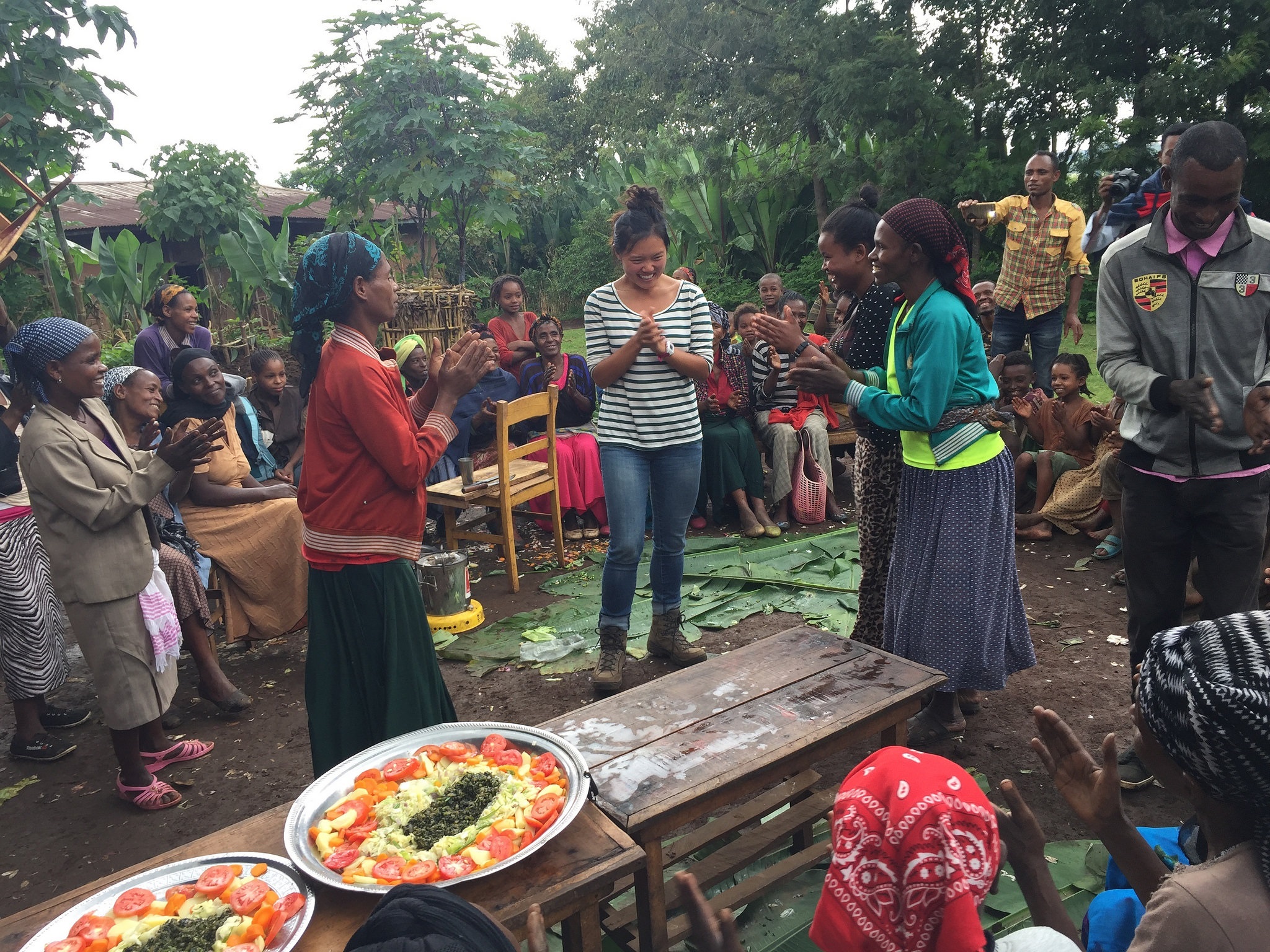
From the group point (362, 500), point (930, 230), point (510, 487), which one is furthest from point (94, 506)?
point (930, 230)

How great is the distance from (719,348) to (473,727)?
5.07m

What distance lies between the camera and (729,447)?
6766mm

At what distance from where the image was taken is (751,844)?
9.43ft

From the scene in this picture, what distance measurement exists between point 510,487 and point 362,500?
3236 mm

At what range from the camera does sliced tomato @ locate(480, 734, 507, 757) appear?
221cm

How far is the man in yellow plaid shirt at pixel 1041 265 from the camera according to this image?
273 inches

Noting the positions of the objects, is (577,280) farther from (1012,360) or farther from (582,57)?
(1012,360)

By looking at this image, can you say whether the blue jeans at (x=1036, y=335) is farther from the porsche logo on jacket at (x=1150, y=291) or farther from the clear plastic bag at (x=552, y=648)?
the clear plastic bag at (x=552, y=648)

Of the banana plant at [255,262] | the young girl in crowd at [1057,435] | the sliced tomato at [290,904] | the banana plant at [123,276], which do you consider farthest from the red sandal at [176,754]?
the banana plant at [123,276]

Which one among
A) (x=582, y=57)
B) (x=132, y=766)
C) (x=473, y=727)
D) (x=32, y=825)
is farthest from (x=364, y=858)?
(x=582, y=57)

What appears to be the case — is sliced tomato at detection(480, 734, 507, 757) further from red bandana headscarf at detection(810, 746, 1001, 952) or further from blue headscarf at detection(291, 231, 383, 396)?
blue headscarf at detection(291, 231, 383, 396)

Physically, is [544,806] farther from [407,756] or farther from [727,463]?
[727,463]

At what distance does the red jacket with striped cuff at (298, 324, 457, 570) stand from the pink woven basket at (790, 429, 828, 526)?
4.39m

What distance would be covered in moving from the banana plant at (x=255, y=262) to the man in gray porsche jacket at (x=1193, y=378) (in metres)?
10.1
